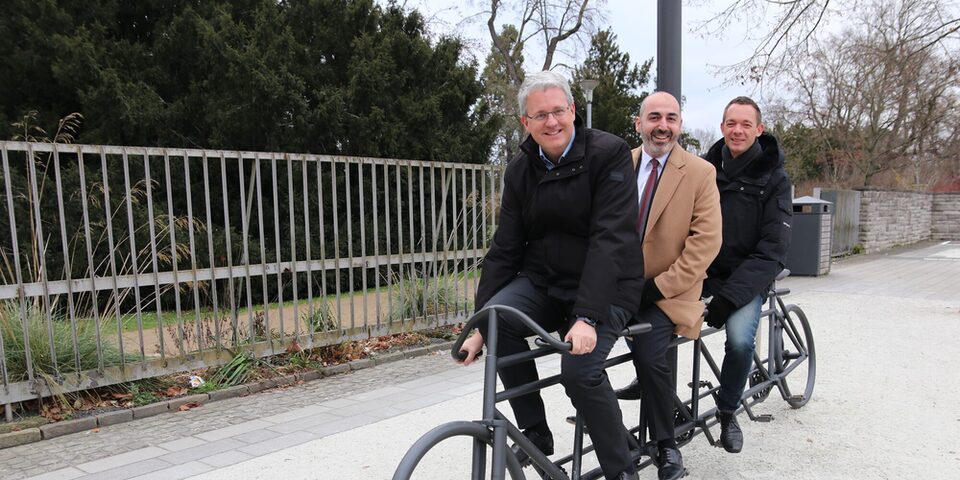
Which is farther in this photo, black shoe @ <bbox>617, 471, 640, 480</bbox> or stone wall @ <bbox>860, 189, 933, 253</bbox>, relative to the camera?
stone wall @ <bbox>860, 189, 933, 253</bbox>

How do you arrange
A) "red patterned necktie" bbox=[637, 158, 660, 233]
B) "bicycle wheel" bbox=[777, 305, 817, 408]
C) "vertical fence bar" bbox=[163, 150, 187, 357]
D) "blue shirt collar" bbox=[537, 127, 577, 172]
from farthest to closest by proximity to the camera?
"vertical fence bar" bbox=[163, 150, 187, 357], "bicycle wheel" bbox=[777, 305, 817, 408], "red patterned necktie" bbox=[637, 158, 660, 233], "blue shirt collar" bbox=[537, 127, 577, 172]

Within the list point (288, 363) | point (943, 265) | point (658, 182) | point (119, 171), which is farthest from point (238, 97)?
point (943, 265)

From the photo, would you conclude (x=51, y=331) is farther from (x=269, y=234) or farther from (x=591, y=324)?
(x=269, y=234)

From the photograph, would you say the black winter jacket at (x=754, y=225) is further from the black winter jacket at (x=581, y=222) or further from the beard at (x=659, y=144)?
the black winter jacket at (x=581, y=222)

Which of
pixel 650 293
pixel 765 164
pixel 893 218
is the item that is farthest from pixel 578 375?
pixel 893 218

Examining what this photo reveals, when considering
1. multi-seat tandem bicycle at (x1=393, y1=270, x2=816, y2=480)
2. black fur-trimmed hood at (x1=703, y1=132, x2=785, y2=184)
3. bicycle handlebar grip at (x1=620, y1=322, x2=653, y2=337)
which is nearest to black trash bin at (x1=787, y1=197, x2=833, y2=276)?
multi-seat tandem bicycle at (x1=393, y1=270, x2=816, y2=480)

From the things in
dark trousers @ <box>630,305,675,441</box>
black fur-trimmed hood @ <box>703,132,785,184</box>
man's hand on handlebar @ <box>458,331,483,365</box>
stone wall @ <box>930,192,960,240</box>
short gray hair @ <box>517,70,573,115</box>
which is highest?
short gray hair @ <box>517,70,573,115</box>

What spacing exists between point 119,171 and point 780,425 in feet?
32.1

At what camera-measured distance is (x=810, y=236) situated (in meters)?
11.7

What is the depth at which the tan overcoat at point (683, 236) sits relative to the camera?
3.04 m

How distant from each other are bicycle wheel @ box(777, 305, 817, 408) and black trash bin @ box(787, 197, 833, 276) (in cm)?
747

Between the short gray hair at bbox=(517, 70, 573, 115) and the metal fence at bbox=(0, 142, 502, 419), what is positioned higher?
the short gray hair at bbox=(517, 70, 573, 115)

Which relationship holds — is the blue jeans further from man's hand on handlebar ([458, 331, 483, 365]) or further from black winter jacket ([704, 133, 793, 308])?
man's hand on handlebar ([458, 331, 483, 365])

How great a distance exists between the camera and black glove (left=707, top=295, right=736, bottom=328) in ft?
12.0
